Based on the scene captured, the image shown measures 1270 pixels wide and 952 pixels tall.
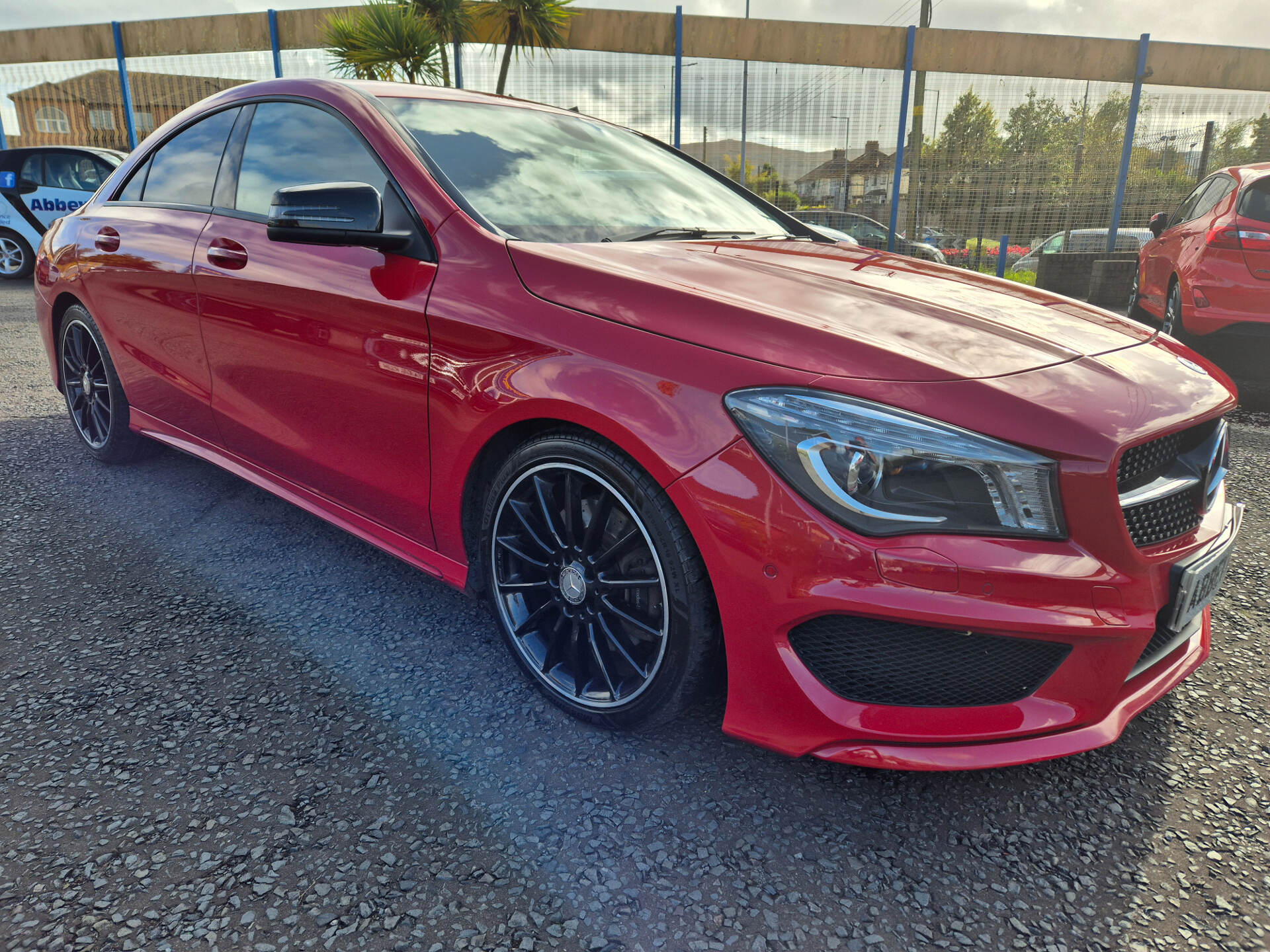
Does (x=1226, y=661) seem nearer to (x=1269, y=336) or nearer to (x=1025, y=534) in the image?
(x=1025, y=534)

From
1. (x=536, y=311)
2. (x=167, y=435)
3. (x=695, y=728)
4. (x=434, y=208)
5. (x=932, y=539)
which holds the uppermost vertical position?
(x=434, y=208)

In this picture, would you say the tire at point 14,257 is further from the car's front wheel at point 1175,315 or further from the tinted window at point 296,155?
the car's front wheel at point 1175,315

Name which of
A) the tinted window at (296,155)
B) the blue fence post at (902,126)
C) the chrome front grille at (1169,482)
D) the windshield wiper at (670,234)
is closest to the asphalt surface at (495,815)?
the chrome front grille at (1169,482)

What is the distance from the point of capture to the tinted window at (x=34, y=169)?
34.2 feet

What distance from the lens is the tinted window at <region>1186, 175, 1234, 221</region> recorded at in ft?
19.5

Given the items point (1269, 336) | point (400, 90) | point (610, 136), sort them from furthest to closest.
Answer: point (1269, 336) → point (610, 136) → point (400, 90)

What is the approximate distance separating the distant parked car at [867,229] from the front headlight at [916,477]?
34.9ft

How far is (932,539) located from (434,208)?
152 cm

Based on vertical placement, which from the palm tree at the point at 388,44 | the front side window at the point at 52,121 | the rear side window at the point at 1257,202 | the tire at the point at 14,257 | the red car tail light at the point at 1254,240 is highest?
Result: the palm tree at the point at 388,44

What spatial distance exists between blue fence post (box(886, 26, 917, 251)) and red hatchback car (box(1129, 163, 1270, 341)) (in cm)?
526

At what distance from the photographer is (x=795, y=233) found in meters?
3.11

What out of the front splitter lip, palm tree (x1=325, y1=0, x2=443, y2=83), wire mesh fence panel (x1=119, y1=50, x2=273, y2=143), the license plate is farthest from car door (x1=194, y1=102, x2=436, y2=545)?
wire mesh fence panel (x1=119, y1=50, x2=273, y2=143)

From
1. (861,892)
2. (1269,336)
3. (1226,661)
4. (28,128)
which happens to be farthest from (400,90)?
(28,128)

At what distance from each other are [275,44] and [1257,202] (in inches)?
515
